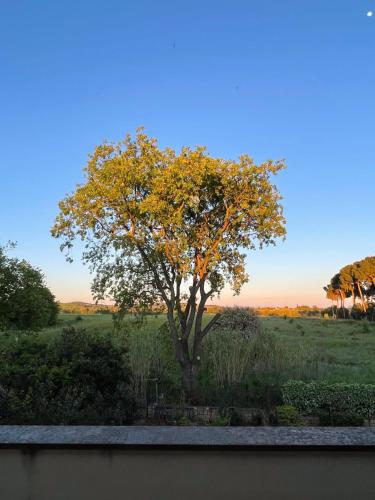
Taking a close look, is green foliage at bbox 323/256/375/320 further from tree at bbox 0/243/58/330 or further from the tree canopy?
tree at bbox 0/243/58/330

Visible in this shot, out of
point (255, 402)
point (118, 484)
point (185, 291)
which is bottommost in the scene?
point (255, 402)

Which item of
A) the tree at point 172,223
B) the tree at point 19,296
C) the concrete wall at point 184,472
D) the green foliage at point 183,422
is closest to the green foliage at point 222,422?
the green foliage at point 183,422

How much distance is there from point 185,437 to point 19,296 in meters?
19.8

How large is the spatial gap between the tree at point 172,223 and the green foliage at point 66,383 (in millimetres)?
3894

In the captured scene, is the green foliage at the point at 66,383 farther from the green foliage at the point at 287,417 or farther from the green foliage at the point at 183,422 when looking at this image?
the green foliage at the point at 287,417

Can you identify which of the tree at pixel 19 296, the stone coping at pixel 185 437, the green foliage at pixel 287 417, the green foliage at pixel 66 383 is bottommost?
the green foliage at pixel 287 417

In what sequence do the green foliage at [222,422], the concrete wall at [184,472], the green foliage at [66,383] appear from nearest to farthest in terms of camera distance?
the concrete wall at [184,472] → the green foliage at [66,383] → the green foliage at [222,422]

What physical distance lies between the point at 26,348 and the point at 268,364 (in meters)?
8.08

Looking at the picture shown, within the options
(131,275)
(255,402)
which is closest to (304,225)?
(131,275)

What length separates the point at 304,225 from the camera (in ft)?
50.2

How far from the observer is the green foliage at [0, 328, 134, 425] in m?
5.36

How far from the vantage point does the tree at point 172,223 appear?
1154cm

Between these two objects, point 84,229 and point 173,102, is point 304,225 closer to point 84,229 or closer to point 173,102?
point 173,102

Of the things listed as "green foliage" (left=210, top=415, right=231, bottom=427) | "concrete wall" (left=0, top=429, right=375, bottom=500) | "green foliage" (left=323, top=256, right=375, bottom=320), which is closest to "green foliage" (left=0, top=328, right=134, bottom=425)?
"green foliage" (left=210, top=415, right=231, bottom=427)
